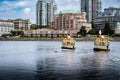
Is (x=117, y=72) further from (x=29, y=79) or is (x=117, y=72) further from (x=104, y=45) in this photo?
(x=104, y=45)

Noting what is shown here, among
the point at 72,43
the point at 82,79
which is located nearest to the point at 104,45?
the point at 72,43

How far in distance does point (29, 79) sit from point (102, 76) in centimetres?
686

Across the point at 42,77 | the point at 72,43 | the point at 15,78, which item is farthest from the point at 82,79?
the point at 72,43

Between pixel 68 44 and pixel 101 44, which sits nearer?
pixel 101 44

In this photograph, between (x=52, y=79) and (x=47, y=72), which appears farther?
(x=47, y=72)

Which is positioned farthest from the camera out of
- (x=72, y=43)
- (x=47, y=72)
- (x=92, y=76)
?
(x=72, y=43)

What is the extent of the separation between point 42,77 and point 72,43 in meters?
60.8

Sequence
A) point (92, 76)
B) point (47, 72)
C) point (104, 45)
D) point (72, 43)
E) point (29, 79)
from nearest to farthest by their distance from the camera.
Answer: point (29, 79) < point (92, 76) < point (47, 72) < point (104, 45) < point (72, 43)

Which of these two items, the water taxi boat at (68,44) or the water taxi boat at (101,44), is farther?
the water taxi boat at (68,44)

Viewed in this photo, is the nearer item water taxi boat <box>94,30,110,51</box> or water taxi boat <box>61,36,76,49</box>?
water taxi boat <box>94,30,110,51</box>

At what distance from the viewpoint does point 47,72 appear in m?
37.6

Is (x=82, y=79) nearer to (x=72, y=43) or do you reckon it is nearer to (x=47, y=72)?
(x=47, y=72)

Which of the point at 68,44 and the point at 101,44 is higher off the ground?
the point at 101,44

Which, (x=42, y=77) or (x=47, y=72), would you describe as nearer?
(x=42, y=77)
